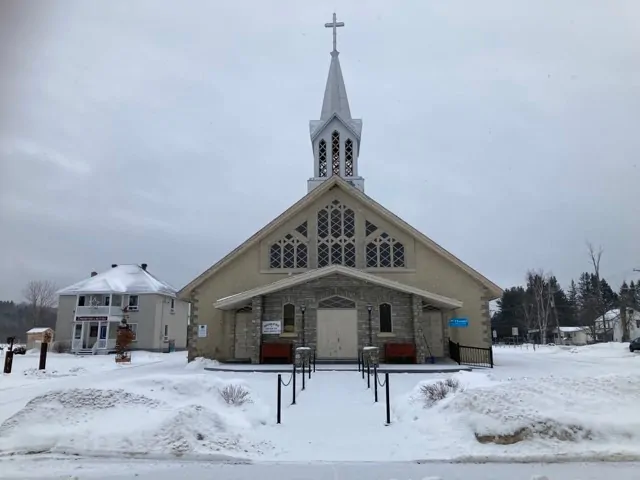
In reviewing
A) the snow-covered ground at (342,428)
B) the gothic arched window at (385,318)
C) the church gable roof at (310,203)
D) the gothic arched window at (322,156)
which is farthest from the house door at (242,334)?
the snow-covered ground at (342,428)

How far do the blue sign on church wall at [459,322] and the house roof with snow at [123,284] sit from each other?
26223mm

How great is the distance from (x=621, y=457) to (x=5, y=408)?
12.4m

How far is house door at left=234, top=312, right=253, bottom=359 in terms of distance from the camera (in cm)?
2384

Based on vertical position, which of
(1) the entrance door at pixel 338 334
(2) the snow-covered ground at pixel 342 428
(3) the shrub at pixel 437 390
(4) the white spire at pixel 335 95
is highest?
(4) the white spire at pixel 335 95

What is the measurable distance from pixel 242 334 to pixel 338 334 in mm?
5101

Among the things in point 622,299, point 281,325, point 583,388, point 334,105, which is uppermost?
point 334,105

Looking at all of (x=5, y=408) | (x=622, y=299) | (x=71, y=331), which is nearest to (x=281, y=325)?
(x=5, y=408)

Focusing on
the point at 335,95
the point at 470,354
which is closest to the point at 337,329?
the point at 470,354

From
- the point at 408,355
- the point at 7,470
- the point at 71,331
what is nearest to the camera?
the point at 7,470

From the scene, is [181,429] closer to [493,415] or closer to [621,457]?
[493,415]

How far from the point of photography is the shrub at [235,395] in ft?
33.8

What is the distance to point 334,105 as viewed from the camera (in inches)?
1278

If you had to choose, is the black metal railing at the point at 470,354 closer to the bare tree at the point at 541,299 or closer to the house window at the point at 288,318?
the house window at the point at 288,318

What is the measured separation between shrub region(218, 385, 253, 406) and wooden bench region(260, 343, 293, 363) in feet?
33.4
